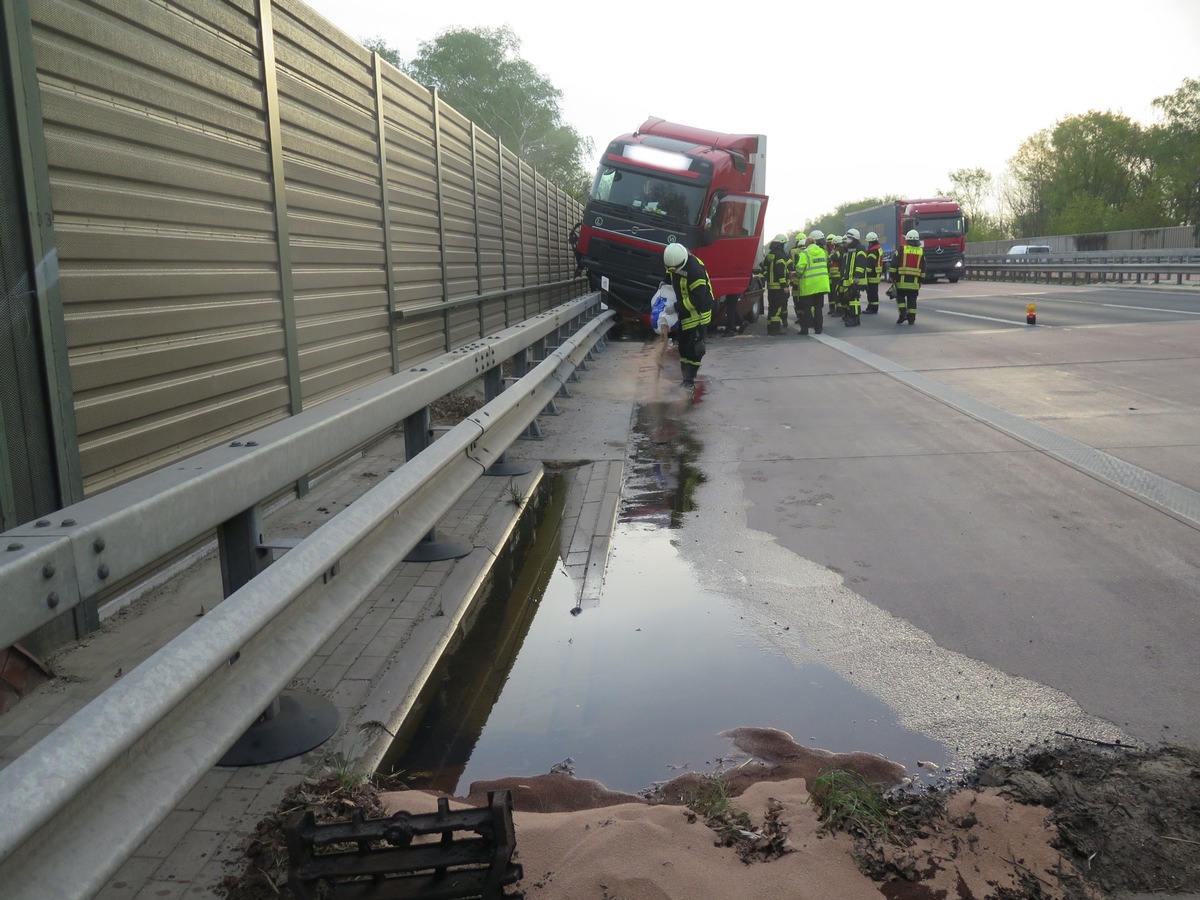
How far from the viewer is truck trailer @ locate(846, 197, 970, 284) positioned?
44438mm

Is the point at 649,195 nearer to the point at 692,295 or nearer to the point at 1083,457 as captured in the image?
the point at 692,295

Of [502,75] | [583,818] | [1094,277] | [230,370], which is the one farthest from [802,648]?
[502,75]

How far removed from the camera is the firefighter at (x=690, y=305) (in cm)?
1370

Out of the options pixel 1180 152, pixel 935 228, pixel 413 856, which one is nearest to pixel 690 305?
pixel 413 856

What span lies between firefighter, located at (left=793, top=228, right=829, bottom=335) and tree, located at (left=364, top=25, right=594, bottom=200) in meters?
69.8

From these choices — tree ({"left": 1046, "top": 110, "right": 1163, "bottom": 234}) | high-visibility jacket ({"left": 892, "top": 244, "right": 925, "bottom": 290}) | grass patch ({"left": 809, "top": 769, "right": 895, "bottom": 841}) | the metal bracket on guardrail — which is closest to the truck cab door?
high-visibility jacket ({"left": 892, "top": 244, "right": 925, "bottom": 290})

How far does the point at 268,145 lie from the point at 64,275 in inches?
84.0

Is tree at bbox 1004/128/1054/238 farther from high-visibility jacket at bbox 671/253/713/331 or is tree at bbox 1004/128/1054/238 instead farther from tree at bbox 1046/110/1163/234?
high-visibility jacket at bbox 671/253/713/331

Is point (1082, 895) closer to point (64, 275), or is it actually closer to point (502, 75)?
point (64, 275)

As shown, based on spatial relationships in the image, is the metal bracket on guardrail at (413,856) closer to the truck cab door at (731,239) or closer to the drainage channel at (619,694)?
the drainage channel at (619,694)

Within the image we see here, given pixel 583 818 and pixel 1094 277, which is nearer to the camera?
pixel 583 818

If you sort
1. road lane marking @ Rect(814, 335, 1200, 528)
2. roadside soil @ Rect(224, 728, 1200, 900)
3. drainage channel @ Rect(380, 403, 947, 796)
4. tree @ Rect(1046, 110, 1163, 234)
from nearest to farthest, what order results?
roadside soil @ Rect(224, 728, 1200, 900) → drainage channel @ Rect(380, 403, 947, 796) → road lane marking @ Rect(814, 335, 1200, 528) → tree @ Rect(1046, 110, 1163, 234)

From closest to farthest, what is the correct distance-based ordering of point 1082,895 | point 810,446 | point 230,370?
point 1082,895
point 230,370
point 810,446

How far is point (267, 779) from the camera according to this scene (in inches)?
136
